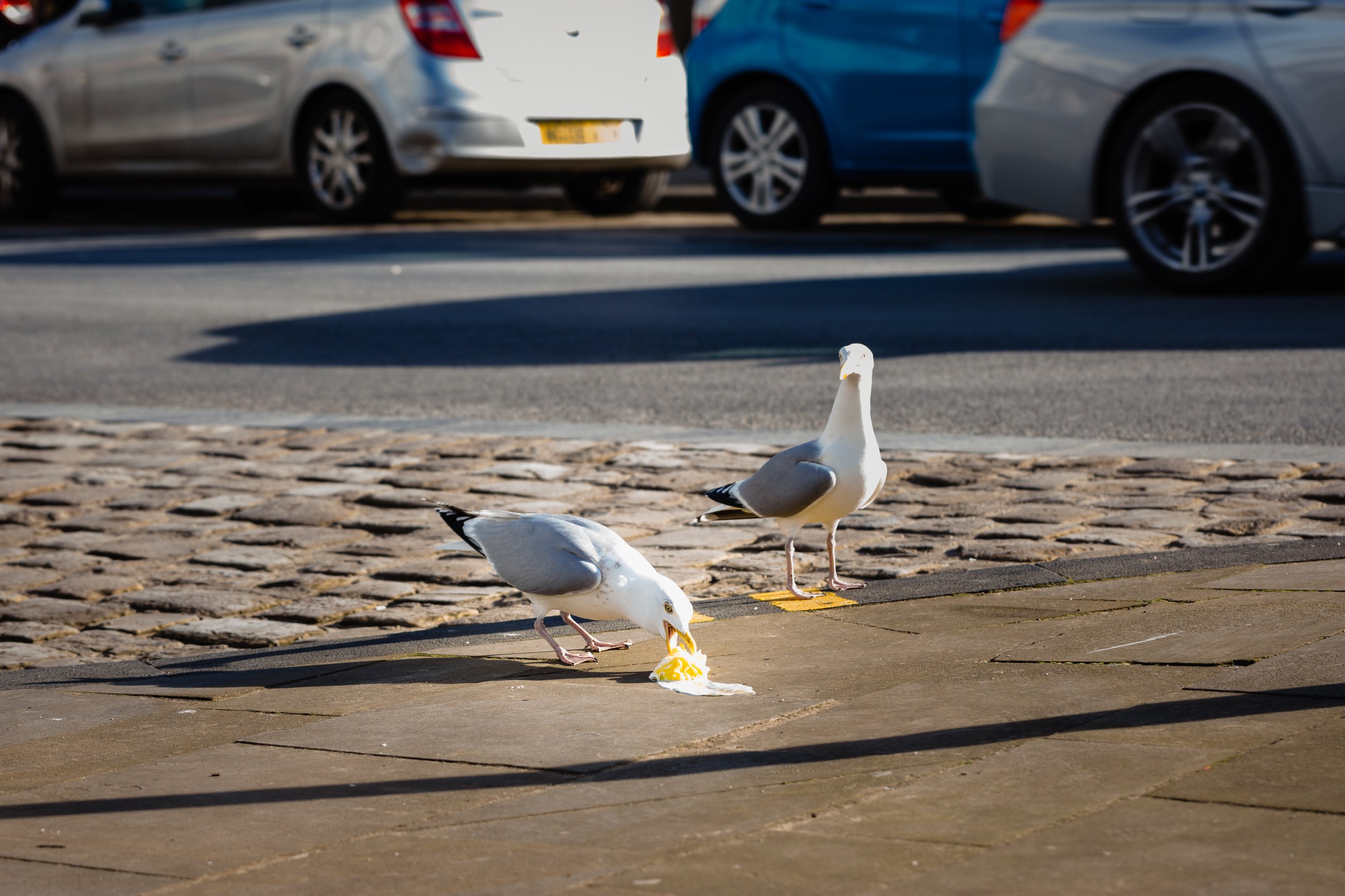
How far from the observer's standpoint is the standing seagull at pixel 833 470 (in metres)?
4.37

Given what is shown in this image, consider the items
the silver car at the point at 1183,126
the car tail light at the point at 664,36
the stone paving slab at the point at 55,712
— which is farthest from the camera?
the car tail light at the point at 664,36

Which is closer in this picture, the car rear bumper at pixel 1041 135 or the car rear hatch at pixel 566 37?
the car rear bumper at pixel 1041 135

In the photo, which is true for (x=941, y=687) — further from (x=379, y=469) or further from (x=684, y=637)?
(x=379, y=469)

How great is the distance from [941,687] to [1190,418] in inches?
133

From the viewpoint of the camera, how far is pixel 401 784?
3.29 metres

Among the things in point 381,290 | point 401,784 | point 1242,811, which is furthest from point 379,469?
point 381,290

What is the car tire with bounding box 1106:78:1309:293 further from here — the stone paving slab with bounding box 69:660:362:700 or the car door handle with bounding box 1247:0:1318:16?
the stone paving slab with bounding box 69:660:362:700

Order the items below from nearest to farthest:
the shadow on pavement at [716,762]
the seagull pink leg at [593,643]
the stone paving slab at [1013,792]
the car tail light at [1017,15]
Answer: the stone paving slab at [1013,792] → the shadow on pavement at [716,762] → the seagull pink leg at [593,643] → the car tail light at [1017,15]

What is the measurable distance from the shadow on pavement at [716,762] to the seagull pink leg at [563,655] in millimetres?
715

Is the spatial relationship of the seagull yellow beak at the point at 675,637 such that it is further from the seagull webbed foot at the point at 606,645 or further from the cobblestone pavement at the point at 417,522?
the cobblestone pavement at the point at 417,522

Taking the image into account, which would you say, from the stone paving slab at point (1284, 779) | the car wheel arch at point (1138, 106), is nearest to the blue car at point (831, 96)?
the car wheel arch at point (1138, 106)

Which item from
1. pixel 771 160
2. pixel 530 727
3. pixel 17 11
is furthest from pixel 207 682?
pixel 17 11

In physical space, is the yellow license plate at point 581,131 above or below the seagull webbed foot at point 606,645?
above

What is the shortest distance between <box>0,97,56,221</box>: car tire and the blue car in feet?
18.7
